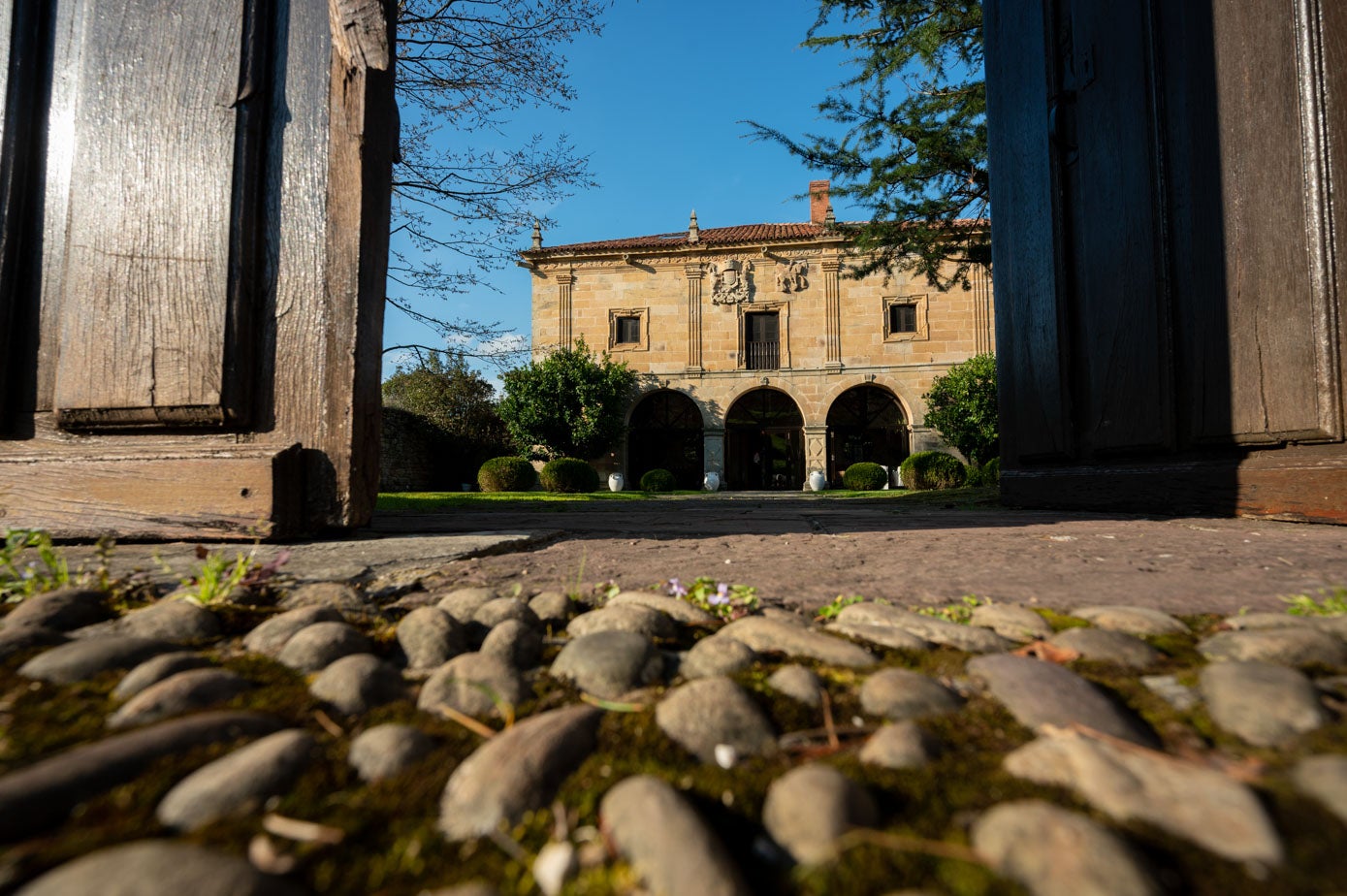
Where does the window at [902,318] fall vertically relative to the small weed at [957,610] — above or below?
above

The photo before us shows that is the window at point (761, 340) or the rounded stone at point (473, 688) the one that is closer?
the rounded stone at point (473, 688)

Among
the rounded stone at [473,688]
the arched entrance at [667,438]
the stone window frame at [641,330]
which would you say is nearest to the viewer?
the rounded stone at [473,688]

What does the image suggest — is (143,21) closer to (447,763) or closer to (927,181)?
(447,763)

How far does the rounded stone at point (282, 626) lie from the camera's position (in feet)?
3.15

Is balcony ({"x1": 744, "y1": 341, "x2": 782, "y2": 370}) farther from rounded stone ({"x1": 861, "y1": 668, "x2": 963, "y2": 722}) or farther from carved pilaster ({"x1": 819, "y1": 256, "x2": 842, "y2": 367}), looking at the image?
rounded stone ({"x1": 861, "y1": 668, "x2": 963, "y2": 722})

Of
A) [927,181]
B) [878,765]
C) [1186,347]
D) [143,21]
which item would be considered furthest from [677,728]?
[927,181]

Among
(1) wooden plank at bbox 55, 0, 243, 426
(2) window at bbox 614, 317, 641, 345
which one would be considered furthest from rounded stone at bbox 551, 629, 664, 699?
(2) window at bbox 614, 317, 641, 345

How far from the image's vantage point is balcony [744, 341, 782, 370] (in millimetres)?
20266

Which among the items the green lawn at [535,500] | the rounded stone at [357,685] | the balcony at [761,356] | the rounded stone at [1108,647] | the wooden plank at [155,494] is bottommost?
the rounded stone at [357,685]

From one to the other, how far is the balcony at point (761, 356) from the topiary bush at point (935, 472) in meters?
6.52

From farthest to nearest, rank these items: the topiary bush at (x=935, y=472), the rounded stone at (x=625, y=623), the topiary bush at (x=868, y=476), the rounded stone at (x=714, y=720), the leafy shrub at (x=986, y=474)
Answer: the topiary bush at (x=868, y=476), the topiary bush at (x=935, y=472), the leafy shrub at (x=986, y=474), the rounded stone at (x=625, y=623), the rounded stone at (x=714, y=720)

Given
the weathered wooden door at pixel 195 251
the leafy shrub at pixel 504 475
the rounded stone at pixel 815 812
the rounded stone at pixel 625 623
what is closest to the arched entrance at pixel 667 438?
the leafy shrub at pixel 504 475

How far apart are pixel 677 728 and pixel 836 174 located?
796cm

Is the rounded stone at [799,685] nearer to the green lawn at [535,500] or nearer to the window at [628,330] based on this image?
the green lawn at [535,500]
